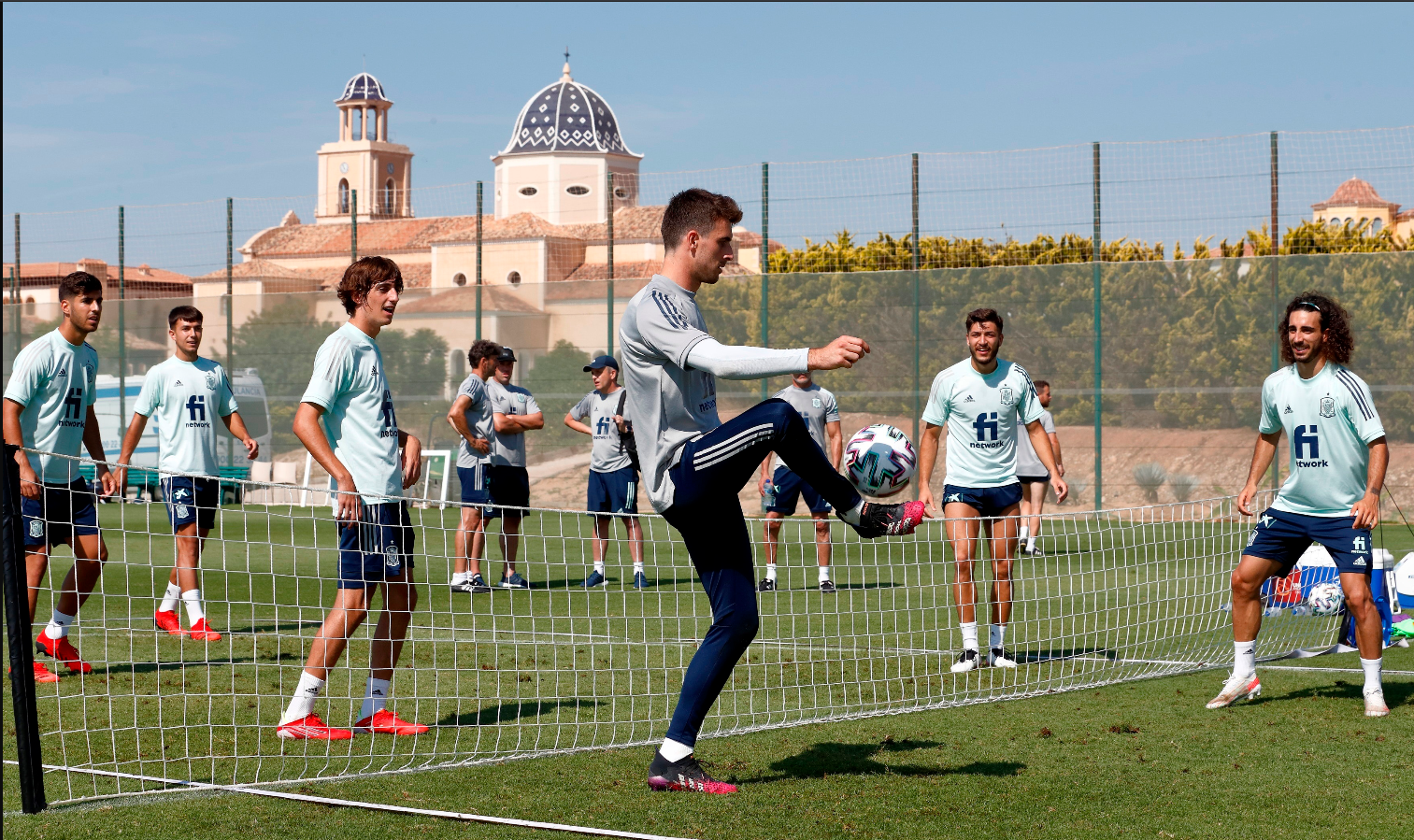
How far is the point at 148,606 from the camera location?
10.2 meters

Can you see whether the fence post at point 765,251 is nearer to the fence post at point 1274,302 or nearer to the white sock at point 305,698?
the fence post at point 1274,302

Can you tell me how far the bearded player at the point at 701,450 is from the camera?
4668 millimetres

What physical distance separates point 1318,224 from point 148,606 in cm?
1627

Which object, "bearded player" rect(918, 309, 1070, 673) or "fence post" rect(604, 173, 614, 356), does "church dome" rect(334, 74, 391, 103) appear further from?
"bearded player" rect(918, 309, 1070, 673)

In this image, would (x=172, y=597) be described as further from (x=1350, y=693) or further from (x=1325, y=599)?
(x=1325, y=599)

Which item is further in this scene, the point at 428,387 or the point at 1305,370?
the point at 428,387

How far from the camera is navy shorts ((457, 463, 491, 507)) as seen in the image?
1238 centimetres

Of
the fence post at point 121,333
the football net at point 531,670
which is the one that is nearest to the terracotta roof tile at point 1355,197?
the football net at point 531,670

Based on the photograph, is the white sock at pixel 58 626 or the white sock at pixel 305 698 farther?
the white sock at pixel 58 626

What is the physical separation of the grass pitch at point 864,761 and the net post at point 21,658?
0.42 feet

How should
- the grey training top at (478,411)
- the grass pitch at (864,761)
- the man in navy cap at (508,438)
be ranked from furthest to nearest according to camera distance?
the man in navy cap at (508,438) < the grey training top at (478,411) < the grass pitch at (864,761)

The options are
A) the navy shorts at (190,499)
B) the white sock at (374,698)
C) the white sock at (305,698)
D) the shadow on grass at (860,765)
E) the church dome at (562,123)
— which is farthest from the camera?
the church dome at (562,123)

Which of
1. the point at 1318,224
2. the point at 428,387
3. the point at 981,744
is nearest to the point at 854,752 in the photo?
the point at 981,744

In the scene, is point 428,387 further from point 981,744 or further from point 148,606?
point 981,744
